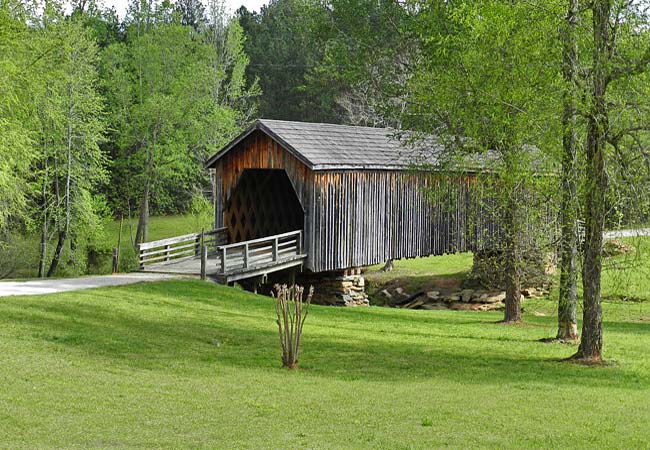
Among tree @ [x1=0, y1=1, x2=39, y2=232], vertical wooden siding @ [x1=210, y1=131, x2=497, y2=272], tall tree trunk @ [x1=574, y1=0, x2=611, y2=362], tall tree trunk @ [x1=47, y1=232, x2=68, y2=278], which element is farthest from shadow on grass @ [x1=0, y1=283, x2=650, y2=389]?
tall tree trunk @ [x1=47, y1=232, x2=68, y2=278]

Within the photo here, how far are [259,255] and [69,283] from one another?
5.37 m

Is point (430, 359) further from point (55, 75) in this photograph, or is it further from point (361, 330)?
point (55, 75)

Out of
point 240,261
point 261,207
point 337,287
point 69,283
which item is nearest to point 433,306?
point 337,287

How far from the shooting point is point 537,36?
48.3 ft

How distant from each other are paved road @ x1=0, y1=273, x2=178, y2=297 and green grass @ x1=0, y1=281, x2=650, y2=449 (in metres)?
0.71

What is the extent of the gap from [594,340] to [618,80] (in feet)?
14.0

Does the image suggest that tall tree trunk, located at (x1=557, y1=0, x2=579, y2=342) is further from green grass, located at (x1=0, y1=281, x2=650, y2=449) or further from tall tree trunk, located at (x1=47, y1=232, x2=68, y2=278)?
tall tree trunk, located at (x1=47, y1=232, x2=68, y2=278)

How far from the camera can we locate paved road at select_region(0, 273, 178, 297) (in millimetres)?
18631

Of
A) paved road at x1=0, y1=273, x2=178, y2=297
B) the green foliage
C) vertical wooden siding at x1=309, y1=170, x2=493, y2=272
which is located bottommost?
paved road at x1=0, y1=273, x2=178, y2=297

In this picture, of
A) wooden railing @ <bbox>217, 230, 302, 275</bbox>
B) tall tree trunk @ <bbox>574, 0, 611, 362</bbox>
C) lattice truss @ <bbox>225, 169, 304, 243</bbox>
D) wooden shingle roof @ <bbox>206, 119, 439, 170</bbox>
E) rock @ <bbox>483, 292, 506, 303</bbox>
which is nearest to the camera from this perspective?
tall tree trunk @ <bbox>574, 0, 611, 362</bbox>

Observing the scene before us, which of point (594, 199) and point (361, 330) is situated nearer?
point (594, 199)

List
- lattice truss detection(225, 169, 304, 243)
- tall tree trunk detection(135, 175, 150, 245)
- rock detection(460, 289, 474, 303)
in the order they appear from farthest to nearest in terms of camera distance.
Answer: tall tree trunk detection(135, 175, 150, 245) < rock detection(460, 289, 474, 303) < lattice truss detection(225, 169, 304, 243)

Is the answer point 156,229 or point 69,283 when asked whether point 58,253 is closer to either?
point 69,283

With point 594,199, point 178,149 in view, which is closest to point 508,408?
point 594,199
